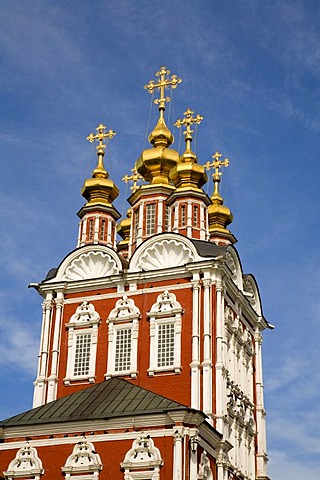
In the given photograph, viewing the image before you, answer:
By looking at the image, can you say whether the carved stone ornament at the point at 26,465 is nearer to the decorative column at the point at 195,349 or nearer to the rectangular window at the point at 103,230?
the decorative column at the point at 195,349

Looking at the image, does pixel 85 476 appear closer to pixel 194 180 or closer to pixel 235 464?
pixel 235 464

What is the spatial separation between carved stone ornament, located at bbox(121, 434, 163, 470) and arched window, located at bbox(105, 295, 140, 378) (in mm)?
4147

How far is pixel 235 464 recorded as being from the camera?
26984mm

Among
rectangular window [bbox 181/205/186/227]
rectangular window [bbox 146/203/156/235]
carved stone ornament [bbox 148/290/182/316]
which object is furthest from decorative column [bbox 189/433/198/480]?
rectangular window [bbox 146/203/156/235]

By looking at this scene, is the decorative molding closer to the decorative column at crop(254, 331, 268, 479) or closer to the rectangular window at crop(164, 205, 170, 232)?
the rectangular window at crop(164, 205, 170, 232)

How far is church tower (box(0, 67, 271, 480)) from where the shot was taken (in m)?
23.3

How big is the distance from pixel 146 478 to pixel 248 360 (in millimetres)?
8377

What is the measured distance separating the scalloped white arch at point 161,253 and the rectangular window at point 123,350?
2.12 m

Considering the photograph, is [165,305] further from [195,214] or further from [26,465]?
[26,465]

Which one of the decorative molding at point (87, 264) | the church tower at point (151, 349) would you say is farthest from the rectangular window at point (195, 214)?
the decorative molding at point (87, 264)

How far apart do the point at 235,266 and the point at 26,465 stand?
31.5ft

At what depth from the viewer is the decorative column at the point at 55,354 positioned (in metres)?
27.9

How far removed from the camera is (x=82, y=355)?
28266 millimetres

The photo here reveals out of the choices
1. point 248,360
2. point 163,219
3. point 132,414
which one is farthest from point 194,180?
point 132,414
